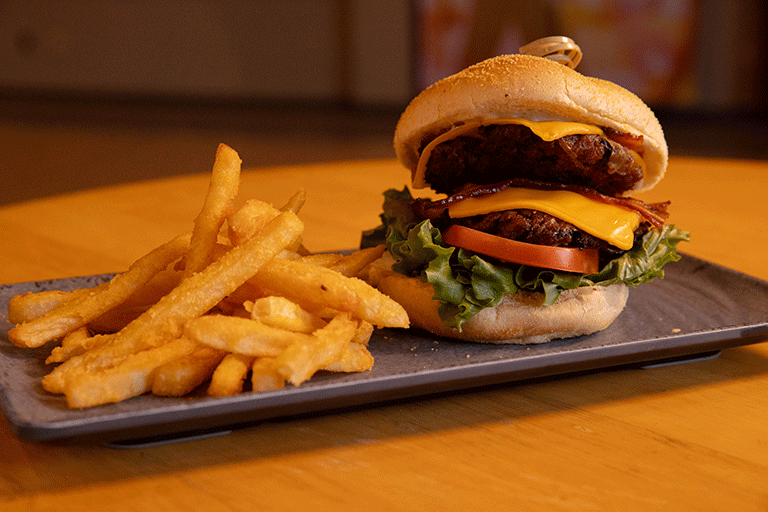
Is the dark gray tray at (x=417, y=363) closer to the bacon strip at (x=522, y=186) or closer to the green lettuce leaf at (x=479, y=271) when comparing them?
the green lettuce leaf at (x=479, y=271)

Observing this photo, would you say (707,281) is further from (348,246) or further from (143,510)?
(143,510)

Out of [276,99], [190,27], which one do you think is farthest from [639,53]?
[190,27]

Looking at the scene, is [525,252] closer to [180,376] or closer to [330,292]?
[330,292]

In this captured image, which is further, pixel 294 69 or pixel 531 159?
pixel 294 69

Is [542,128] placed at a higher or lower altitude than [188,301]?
higher

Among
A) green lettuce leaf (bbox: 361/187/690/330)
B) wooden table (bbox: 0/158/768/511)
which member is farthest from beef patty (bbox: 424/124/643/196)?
wooden table (bbox: 0/158/768/511)

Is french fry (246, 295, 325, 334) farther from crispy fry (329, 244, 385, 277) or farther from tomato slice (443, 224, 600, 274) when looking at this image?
tomato slice (443, 224, 600, 274)

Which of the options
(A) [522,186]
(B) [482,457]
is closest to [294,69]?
(A) [522,186]
